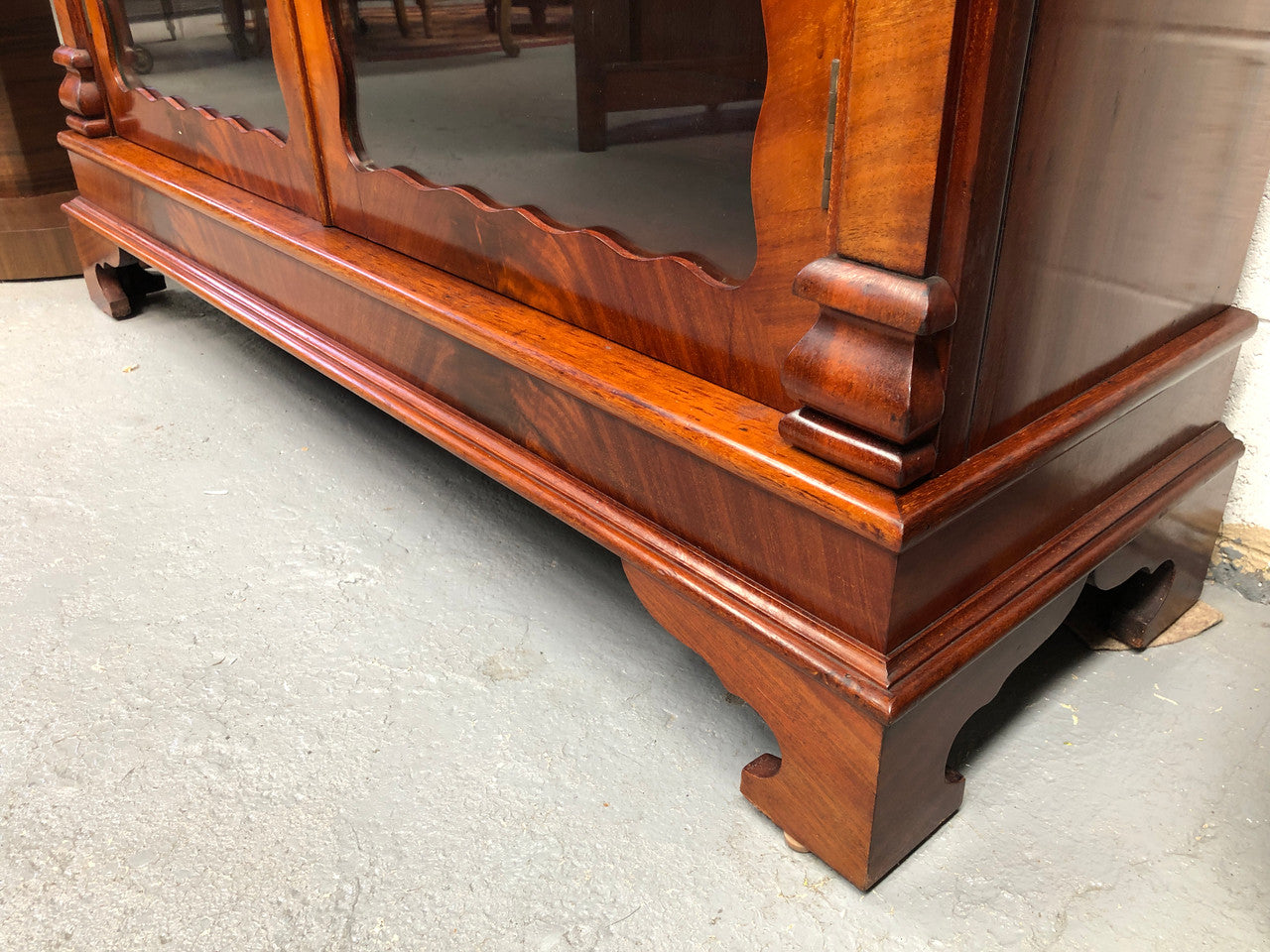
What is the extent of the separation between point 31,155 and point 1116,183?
7.85ft

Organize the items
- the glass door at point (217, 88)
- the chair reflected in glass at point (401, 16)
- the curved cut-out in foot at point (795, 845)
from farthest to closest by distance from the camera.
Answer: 1. the glass door at point (217, 88)
2. the chair reflected in glass at point (401, 16)
3. the curved cut-out in foot at point (795, 845)

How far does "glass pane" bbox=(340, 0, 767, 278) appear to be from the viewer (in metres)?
0.77

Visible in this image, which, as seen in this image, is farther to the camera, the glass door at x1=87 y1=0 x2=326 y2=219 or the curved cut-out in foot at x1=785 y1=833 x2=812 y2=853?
the glass door at x1=87 y1=0 x2=326 y2=219

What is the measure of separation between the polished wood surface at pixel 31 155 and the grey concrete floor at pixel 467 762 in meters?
1.16

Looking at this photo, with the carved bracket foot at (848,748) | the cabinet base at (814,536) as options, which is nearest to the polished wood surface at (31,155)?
the cabinet base at (814,536)

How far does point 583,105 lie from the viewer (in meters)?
0.92

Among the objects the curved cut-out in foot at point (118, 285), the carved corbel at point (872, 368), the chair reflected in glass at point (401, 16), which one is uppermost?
the chair reflected in glass at point (401, 16)

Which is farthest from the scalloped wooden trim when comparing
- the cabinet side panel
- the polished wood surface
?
the cabinet side panel

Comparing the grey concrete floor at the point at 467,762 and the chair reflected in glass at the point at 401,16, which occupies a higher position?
the chair reflected in glass at the point at 401,16

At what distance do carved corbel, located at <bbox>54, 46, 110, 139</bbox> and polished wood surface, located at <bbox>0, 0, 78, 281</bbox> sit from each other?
1.48 ft

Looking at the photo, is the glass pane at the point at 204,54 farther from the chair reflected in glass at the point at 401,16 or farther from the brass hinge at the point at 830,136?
the brass hinge at the point at 830,136

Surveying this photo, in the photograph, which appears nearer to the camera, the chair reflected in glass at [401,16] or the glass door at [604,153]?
the glass door at [604,153]

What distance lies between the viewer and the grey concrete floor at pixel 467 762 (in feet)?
2.67

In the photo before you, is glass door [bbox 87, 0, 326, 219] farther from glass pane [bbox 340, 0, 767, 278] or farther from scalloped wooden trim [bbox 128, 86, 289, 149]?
glass pane [bbox 340, 0, 767, 278]
